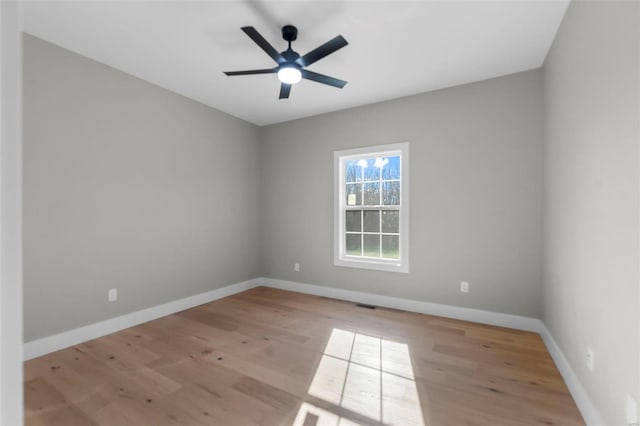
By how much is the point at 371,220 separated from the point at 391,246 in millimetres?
456

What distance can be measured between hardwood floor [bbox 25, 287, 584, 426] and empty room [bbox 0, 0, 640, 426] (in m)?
0.02

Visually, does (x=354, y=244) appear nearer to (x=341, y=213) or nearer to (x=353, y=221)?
(x=353, y=221)

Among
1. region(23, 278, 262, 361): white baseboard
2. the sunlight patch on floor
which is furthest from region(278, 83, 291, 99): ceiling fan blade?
region(23, 278, 262, 361): white baseboard

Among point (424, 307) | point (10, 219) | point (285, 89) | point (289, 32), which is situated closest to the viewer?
point (10, 219)

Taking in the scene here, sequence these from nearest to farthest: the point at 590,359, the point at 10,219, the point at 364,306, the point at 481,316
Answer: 1. the point at 10,219
2. the point at 590,359
3. the point at 481,316
4. the point at 364,306

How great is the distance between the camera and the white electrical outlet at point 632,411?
51.2 inches

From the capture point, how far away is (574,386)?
2.01m

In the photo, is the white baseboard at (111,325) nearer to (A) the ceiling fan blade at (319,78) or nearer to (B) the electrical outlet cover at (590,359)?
(A) the ceiling fan blade at (319,78)

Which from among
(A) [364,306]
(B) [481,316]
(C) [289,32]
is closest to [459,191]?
(B) [481,316]

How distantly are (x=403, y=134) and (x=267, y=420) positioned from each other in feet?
11.0

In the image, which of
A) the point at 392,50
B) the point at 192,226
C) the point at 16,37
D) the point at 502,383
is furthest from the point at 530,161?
the point at 192,226

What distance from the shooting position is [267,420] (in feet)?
5.91

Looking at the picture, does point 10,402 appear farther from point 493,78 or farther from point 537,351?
point 493,78

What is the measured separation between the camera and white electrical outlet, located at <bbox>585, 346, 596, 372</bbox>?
1.73 m
